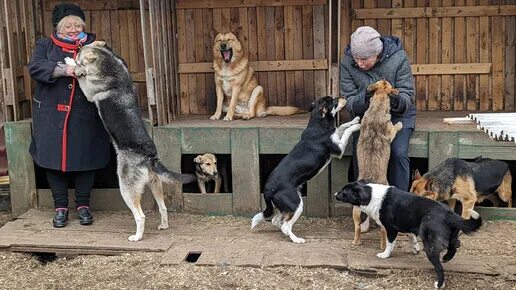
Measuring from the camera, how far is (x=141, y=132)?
256 inches

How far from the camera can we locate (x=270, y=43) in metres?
8.43

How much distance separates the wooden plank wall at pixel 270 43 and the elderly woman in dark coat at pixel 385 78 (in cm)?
164

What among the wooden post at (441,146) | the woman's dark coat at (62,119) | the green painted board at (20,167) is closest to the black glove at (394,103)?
the wooden post at (441,146)

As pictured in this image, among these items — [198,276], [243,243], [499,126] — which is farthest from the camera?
[243,243]

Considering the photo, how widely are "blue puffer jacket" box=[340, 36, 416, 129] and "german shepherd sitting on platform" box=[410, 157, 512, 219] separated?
0.55 metres

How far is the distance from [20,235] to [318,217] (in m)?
Answer: 3.06

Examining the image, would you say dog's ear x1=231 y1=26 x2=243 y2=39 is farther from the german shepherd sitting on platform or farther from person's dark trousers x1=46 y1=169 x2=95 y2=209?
the german shepherd sitting on platform

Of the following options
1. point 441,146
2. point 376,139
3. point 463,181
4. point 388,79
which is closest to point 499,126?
point 376,139

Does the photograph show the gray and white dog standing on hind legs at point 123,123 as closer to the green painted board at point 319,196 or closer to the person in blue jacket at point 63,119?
the person in blue jacket at point 63,119

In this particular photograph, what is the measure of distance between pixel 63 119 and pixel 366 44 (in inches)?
121

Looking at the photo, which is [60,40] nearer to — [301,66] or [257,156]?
[257,156]

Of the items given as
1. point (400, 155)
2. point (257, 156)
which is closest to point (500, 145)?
point (400, 155)

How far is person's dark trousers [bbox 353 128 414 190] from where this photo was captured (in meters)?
6.53

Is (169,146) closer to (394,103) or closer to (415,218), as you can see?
(394,103)
